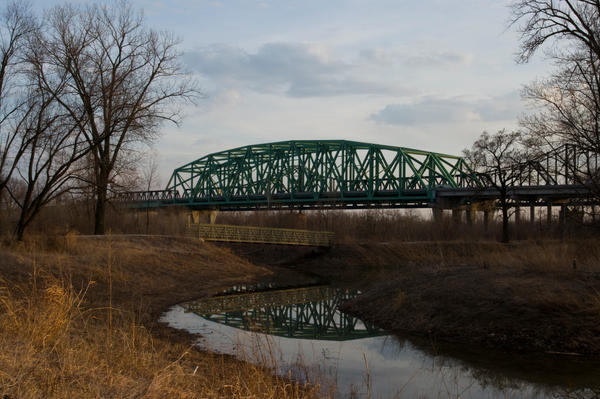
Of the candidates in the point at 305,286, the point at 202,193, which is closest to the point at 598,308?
the point at 305,286

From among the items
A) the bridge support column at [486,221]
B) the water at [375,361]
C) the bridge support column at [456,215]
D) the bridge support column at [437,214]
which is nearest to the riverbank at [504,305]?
the water at [375,361]

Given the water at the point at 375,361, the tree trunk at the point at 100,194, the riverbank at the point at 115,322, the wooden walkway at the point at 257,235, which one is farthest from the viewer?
the wooden walkway at the point at 257,235

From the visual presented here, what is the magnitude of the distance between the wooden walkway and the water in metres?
22.6

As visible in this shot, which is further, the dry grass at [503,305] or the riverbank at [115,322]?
the dry grass at [503,305]

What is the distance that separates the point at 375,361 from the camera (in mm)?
12875

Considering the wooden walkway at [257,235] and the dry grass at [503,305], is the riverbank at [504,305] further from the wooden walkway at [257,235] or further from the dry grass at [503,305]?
the wooden walkway at [257,235]

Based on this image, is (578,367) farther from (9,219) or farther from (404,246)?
(404,246)

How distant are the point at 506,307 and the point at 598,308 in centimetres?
249

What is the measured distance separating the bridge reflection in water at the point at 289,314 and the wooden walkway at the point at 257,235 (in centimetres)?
1543

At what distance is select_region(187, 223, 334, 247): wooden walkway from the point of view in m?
42.8

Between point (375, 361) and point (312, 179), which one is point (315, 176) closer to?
point (312, 179)

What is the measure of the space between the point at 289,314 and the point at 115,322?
27.3 ft

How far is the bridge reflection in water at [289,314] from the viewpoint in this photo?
663 inches

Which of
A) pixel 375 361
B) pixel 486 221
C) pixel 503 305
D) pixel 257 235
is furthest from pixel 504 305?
pixel 486 221
